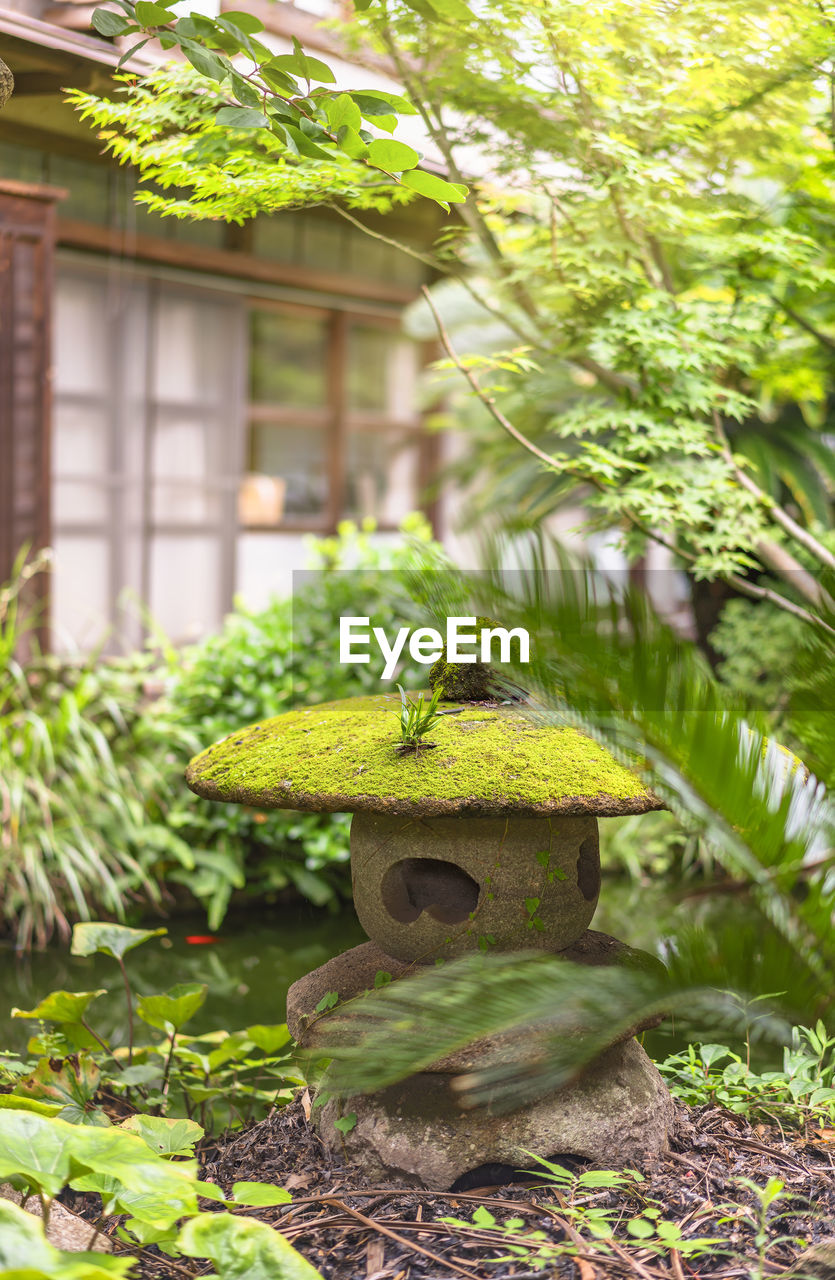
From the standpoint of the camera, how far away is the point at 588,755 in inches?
95.9

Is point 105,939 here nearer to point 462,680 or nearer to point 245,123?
point 462,680

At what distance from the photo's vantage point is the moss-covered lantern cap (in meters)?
2.23

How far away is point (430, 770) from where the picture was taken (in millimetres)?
2293

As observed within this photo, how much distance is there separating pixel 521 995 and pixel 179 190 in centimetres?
241

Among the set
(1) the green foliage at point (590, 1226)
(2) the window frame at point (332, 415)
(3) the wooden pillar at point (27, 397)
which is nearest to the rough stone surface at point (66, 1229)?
(1) the green foliage at point (590, 1226)

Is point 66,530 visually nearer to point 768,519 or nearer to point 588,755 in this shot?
point 768,519

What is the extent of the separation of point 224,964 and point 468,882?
2493mm

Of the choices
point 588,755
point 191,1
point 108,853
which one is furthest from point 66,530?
point 588,755

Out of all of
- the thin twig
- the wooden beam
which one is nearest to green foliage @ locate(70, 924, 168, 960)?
the thin twig

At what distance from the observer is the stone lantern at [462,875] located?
227 centimetres

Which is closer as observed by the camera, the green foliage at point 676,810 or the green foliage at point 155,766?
the green foliage at point 676,810

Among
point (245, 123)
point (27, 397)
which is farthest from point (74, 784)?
point (245, 123)

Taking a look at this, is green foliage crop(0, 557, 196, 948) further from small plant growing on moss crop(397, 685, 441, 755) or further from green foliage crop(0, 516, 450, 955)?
small plant growing on moss crop(397, 685, 441, 755)

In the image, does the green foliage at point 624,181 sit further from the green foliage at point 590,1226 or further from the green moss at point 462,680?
the green foliage at point 590,1226
